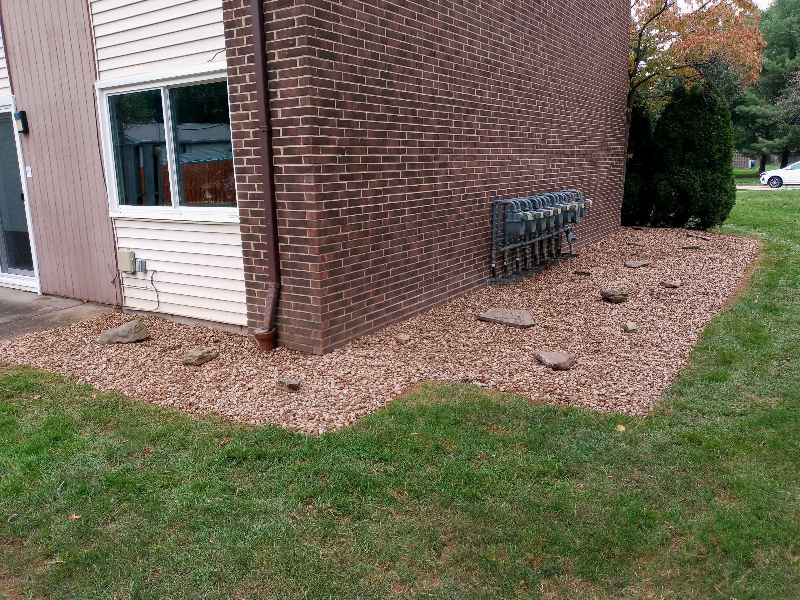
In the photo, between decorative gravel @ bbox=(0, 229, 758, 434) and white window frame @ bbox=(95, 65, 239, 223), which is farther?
white window frame @ bbox=(95, 65, 239, 223)

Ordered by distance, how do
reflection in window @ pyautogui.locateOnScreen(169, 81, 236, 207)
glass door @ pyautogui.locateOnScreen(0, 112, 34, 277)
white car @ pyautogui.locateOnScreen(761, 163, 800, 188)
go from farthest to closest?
white car @ pyautogui.locateOnScreen(761, 163, 800, 188) → glass door @ pyautogui.locateOnScreen(0, 112, 34, 277) → reflection in window @ pyautogui.locateOnScreen(169, 81, 236, 207)

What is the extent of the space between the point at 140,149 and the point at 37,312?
A: 237cm

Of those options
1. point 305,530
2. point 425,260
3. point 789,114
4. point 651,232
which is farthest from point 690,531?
point 789,114

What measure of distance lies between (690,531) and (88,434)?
3.64 metres

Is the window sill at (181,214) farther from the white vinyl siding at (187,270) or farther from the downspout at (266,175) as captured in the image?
the downspout at (266,175)

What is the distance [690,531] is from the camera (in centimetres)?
300

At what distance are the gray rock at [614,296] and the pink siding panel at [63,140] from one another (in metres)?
5.76

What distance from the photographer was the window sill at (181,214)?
235 inches

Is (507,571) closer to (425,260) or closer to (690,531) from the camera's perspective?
(690,531)

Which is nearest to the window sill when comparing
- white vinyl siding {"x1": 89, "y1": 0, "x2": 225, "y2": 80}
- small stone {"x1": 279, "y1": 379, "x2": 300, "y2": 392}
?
white vinyl siding {"x1": 89, "y1": 0, "x2": 225, "y2": 80}

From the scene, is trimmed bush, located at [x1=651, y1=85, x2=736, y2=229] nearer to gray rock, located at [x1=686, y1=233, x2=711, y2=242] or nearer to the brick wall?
gray rock, located at [x1=686, y1=233, x2=711, y2=242]

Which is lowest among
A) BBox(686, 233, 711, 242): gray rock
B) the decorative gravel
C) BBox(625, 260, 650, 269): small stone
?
the decorative gravel

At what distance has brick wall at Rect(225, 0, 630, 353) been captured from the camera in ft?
17.1

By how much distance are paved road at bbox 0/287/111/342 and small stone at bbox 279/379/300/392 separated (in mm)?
3375
